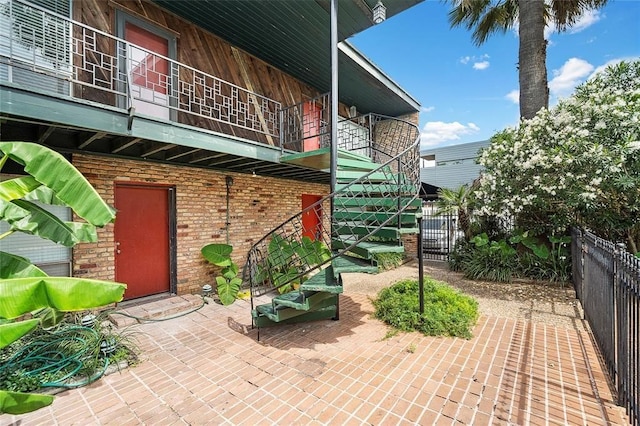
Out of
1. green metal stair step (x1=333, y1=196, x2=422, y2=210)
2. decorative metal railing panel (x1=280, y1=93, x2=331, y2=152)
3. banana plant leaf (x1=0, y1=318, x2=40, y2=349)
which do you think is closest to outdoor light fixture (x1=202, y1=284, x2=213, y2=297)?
green metal stair step (x1=333, y1=196, x2=422, y2=210)

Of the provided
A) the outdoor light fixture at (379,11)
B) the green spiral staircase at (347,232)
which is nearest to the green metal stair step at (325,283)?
the green spiral staircase at (347,232)

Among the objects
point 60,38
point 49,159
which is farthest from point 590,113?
point 60,38

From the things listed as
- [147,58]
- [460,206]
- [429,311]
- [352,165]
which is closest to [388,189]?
[352,165]

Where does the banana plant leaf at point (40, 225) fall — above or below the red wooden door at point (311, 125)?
below

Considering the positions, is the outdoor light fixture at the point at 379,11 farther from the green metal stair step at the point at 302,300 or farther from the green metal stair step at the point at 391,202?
the green metal stair step at the point at 302,300

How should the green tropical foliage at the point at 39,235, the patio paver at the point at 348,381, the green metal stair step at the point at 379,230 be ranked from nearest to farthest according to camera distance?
1. the green tropical foliage at the point at 39,235
2. the patio paver at the point at 348,381
3. the green metal stair step at the point at 379,230

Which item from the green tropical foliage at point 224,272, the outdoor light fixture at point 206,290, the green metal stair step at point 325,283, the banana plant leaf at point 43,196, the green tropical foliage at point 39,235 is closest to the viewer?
the green tropical foliage at point 39,235

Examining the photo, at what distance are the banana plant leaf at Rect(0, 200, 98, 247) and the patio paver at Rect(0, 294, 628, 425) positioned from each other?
1.67m

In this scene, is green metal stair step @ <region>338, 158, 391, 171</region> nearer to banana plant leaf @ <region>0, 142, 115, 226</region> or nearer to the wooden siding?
the wooden siding

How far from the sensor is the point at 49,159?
2.33 metres

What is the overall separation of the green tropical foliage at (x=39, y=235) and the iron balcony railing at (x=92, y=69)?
154 centimetres

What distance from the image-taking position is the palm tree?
7.76 meters

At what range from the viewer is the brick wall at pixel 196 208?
4.91 m

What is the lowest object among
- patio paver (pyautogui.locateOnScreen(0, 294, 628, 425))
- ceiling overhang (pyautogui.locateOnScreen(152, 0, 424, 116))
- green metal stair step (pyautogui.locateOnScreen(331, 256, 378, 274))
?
patio paver (pyautogui.locateOnScreen(0, 294, 628, 425))
